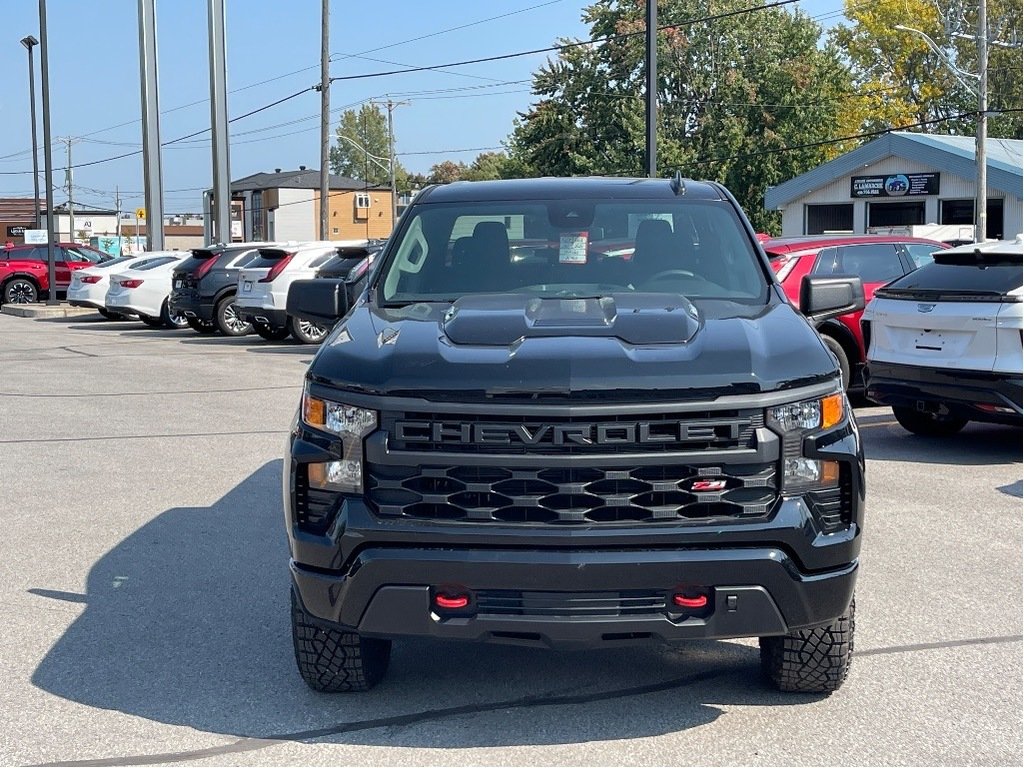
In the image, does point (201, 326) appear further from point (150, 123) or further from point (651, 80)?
point (150, 123)

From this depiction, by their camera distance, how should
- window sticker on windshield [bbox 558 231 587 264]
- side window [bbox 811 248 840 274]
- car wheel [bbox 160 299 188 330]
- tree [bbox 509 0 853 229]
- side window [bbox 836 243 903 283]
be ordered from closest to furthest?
window sticker on windshield [bbox 558 231 587 264], side window [bbox 811 248 840 274], side window [bbox 836 243 903 283], car wheel [bbox 160 299 188 330], tree [bbox 509 0 853 229]

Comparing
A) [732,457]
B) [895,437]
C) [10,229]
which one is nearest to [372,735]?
[732,457]

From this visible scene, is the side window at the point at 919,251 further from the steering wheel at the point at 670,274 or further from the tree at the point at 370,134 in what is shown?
the tree at the point at 370,134

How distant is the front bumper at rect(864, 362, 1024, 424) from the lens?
9.38 metres

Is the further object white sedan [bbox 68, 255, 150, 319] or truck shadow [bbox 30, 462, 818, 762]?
white sedan [bbox 68, 255, 150, 319]

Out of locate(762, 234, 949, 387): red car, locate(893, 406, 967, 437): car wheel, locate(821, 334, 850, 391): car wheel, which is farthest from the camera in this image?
locate(762, 234, 949, 387): red car

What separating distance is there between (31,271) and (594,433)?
36.2 meters

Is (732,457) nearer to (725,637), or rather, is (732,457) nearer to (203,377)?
(725,637)

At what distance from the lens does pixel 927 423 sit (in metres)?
11.1

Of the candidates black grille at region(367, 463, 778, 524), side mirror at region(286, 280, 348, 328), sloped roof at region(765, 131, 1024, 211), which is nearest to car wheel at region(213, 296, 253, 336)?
side mirror at region(286, 280, 348, 328)

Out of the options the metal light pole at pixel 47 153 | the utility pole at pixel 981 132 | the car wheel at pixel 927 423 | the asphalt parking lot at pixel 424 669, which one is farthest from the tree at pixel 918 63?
the asphalt parking lot at pixel 424 669

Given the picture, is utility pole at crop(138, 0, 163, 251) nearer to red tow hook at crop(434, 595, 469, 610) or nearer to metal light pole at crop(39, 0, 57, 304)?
metal light pole at crop(39, 0, 57, 304)

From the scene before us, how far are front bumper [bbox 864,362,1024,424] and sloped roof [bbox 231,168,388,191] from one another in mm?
103747

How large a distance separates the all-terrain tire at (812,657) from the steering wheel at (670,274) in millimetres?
1594
